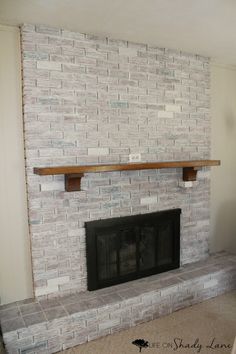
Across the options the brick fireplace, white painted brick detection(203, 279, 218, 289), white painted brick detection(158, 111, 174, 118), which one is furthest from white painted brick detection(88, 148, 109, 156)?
white painted brick detection(203, 279, 218, 289)

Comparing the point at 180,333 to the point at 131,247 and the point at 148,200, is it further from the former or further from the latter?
the point at 148,200

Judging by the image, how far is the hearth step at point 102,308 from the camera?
6.59 ft

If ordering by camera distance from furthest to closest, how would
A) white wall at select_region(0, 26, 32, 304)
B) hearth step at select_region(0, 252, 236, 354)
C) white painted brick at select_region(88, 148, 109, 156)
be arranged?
1. white painted brick at select_region(88, 148, 109, 156)
2. white wall at select_region(0, 26, 32, 304)
3. hearth step at select_region(0, 252, 236, 354)

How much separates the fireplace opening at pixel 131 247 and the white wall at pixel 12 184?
0.52m

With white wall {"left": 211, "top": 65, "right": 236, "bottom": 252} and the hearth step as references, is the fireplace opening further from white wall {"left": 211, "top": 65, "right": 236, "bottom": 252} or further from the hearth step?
white wall {"left": 211, "top": 65, "right": 236, "bottom": 252}

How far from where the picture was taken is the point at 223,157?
328 centimetres

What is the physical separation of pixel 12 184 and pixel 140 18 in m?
1.53

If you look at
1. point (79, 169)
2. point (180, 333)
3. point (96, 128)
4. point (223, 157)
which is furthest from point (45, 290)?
point (223, 157)

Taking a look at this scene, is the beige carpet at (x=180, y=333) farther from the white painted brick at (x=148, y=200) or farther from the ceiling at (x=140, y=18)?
the ceiling at (x=140, y=18)

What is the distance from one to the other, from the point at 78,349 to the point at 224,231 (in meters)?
2.06

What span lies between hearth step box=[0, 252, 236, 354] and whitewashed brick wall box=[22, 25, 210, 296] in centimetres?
17

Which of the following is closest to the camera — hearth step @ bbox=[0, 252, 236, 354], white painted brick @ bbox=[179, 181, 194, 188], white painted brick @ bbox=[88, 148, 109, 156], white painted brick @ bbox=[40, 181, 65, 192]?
hearth step @ bbox=[0, 252, 236, 354]

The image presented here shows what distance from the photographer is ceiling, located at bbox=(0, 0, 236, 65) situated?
5.88ft

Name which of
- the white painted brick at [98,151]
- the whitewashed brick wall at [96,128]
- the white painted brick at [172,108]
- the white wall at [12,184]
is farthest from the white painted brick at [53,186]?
the white painted brick at [172,108]
